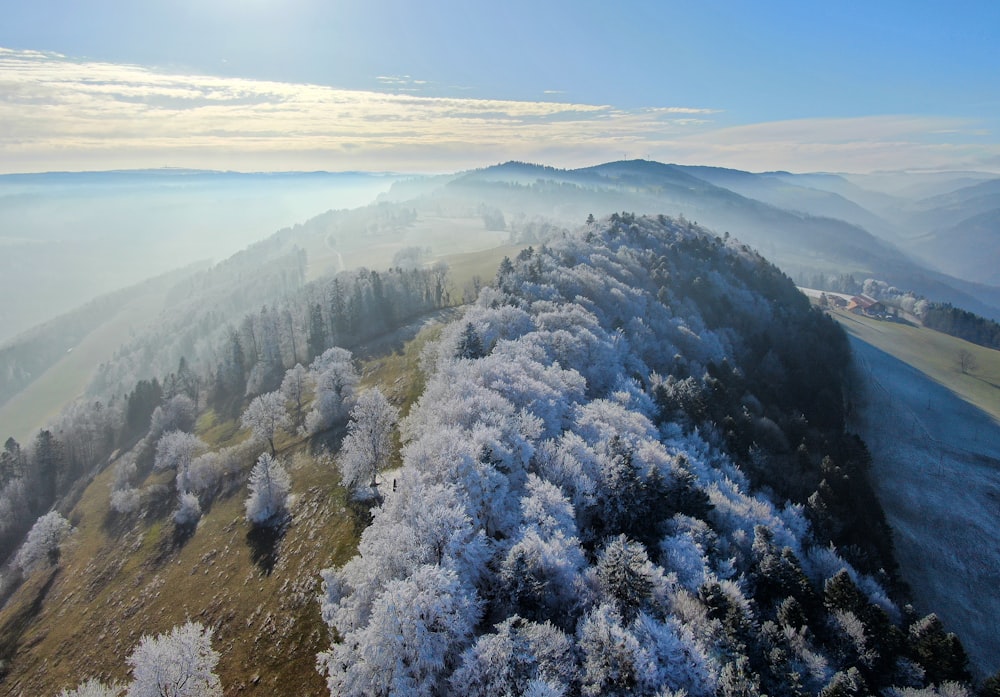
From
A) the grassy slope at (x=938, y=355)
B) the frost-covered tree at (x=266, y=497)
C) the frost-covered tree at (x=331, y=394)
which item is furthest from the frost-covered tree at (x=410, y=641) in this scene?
the grassy slope at (x=938, y=355)

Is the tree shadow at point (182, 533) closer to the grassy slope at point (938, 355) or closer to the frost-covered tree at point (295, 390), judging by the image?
the frost-covered tree at point (295, 390)

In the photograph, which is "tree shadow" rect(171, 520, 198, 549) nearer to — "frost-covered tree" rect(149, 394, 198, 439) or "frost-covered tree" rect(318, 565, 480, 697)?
"frost-covered tree" rect(149, 394, 198, 439)

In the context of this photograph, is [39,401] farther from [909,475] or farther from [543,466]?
[909,475]

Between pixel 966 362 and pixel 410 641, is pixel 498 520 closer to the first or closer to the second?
pixel 410 641

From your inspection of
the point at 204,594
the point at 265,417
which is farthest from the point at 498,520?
the point at 265,417

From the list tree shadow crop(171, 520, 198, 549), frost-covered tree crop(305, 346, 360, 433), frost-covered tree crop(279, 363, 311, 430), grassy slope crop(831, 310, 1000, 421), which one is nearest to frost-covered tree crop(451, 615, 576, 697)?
tree shadow crop(171, 520, 198, 549)

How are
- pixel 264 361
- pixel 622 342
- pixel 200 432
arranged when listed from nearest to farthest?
pixel 622 342 → pixel 200 432 → pixel 264 361

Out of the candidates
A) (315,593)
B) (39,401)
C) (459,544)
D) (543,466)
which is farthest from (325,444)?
(39,401)
